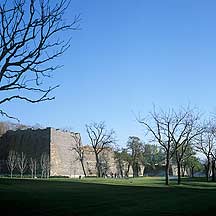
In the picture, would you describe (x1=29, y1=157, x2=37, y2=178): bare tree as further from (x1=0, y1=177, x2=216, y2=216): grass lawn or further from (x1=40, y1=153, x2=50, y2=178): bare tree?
(x1=0, y1=177, x2=216, y2=216): grass lawn

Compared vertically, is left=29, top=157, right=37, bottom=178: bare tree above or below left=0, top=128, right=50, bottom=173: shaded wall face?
below

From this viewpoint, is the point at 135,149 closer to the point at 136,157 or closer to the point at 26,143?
the point at 136,157

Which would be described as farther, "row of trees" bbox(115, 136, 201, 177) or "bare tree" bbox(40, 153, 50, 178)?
"row of trees" bbox(115, 136, 201, 177)

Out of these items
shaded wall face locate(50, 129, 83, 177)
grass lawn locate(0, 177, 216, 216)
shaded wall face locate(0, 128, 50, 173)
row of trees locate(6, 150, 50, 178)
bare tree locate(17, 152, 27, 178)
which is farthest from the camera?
shaded wall face locate(0, 128, 50, 173)

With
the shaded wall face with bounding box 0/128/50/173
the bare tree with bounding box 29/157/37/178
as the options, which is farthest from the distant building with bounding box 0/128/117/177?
the bare tree with bounding box 29/157/37/178

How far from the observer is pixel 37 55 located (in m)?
15.8

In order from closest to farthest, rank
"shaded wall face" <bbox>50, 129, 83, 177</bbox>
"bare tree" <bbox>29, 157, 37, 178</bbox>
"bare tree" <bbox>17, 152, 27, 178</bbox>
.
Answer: "bare tree" <bbox>29, 157, 37, 178</bbox> → "bare tree" <bbox>17, 152, 27, 178</bbox> → "shaded wall face" <bbox>50, 129, 83, 177</bbox>

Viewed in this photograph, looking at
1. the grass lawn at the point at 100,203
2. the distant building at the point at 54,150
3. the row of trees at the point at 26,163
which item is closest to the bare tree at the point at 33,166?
the row of trees at the point at 26,163

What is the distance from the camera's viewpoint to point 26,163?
3890 inches

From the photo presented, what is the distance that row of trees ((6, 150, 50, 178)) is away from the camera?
9262 cm

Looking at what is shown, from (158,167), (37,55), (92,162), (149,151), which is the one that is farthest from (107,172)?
(37,55)

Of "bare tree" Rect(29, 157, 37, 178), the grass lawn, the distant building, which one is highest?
the distant building

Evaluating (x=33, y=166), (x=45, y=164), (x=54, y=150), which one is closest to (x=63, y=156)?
(x=54, y=150)

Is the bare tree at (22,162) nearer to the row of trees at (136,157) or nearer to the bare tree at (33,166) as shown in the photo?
the bare tree at (33,166)
